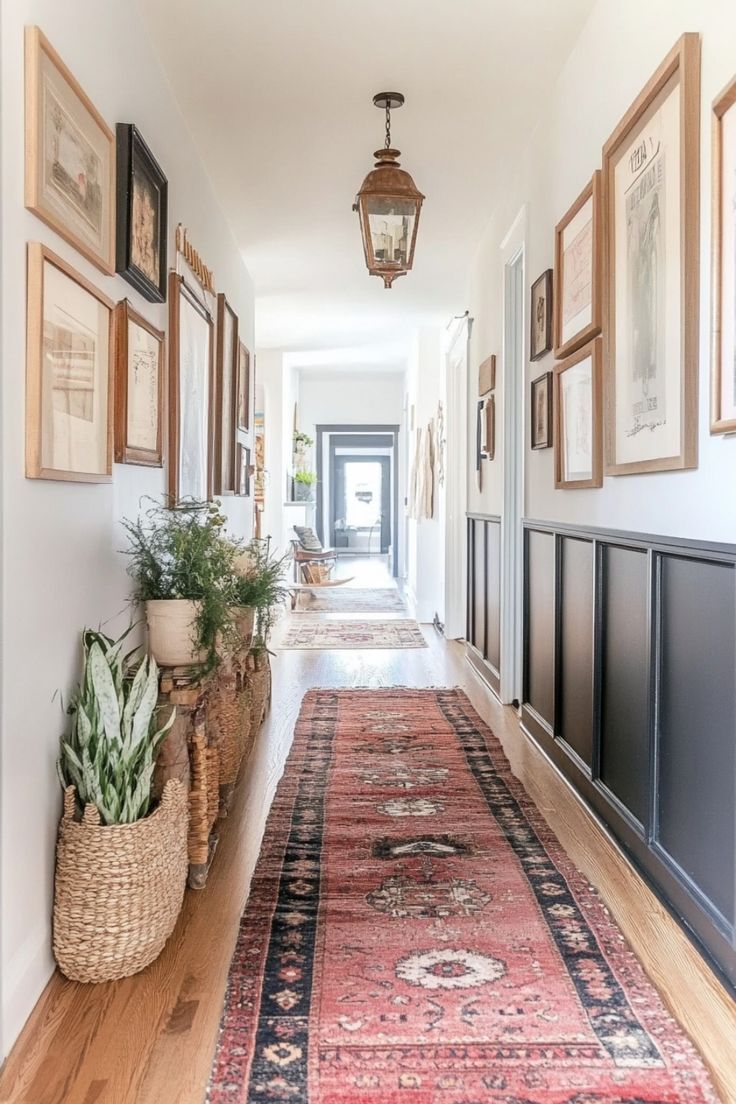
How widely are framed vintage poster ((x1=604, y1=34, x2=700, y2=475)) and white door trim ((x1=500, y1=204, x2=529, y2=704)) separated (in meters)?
1.82

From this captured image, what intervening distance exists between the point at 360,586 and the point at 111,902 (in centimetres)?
939

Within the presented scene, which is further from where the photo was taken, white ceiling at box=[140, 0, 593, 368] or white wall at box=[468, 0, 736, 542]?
white ceiling at box=[140, 0, 593, 368]

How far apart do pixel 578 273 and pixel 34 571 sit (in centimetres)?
211

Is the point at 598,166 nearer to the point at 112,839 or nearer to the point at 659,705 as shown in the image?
the point at 659,705

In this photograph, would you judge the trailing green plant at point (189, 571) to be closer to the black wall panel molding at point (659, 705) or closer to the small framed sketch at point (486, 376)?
the black wall panel molding at point (659, 705)

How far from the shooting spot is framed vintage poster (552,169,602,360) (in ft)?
9.19

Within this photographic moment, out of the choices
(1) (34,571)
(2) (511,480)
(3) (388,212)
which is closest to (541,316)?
(3) (388,212)

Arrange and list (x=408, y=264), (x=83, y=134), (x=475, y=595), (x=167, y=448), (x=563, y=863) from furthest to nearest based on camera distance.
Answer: (x=475, y=595) < (x=408, y=264) < (x=167, y=448) < (x=563, y=863) < (x=83, y=134)

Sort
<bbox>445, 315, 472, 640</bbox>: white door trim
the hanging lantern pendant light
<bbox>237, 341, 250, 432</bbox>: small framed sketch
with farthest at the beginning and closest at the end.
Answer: <bbox>445, 315, 472, 640</bbox>: white door trim < <bbox>237, 341, 250, 432</bbox>: small framed sketch < the hanging lantern pendant light

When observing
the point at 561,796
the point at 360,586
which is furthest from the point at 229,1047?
the point at 360,586

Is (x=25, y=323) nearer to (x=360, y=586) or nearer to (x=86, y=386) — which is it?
(x=86, y=386)

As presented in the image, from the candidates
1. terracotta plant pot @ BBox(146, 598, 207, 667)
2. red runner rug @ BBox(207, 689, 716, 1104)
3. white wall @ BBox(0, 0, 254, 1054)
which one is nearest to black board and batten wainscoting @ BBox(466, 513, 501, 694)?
red runner rug @ BBox(207, 689, 716, 1104)

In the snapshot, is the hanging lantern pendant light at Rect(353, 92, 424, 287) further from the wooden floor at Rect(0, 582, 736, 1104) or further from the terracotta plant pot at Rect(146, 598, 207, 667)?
the wooden floor at Rect(0, 582, 736, 1104)

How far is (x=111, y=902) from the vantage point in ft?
6.07
